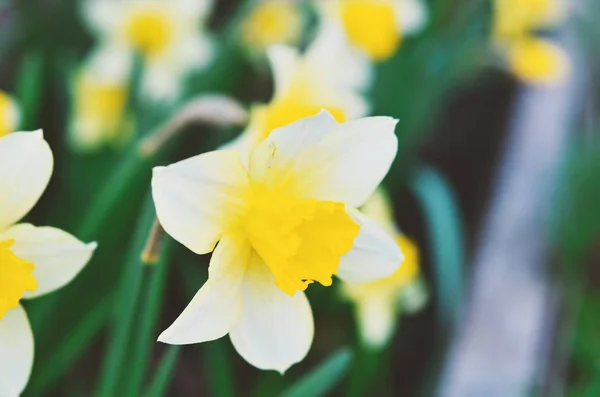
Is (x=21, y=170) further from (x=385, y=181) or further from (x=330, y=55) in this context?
(x=385, y=181)

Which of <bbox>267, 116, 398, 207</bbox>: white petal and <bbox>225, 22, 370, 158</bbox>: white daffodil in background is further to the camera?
<bbox>225, 22, 370, 158</bbox>: white daffodil in background

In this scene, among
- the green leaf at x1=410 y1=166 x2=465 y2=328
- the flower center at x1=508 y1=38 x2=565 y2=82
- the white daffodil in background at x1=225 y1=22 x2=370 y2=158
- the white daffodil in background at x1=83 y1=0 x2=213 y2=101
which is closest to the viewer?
the white daffodil in background at x1=225 y1=22 x2=370 y2=158

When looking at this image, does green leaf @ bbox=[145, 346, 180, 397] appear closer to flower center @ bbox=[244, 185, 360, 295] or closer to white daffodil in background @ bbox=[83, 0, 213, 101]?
flower center @ bbox=[244, 185, 360, 295]

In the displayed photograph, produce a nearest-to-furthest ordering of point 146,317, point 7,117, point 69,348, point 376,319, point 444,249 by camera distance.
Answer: point 146,317 → point 7,117 → point 69,348 → point 376,319 → point 444,249

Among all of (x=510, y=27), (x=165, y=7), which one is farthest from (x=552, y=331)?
(x=165, y=7)

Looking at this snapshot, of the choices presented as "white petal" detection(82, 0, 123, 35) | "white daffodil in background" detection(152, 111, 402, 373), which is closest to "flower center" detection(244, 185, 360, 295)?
"white daffodil in background" detection(152, 111, 402, 373)

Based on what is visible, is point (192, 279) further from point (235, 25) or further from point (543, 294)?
point (543, 294)

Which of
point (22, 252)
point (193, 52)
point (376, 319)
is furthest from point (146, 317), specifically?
point (193, 52)

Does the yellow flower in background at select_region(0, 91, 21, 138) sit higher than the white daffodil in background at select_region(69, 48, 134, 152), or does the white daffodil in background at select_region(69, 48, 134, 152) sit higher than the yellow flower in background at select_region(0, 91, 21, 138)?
the yellow flower in background at select_region(0, 91, 21, 138)
